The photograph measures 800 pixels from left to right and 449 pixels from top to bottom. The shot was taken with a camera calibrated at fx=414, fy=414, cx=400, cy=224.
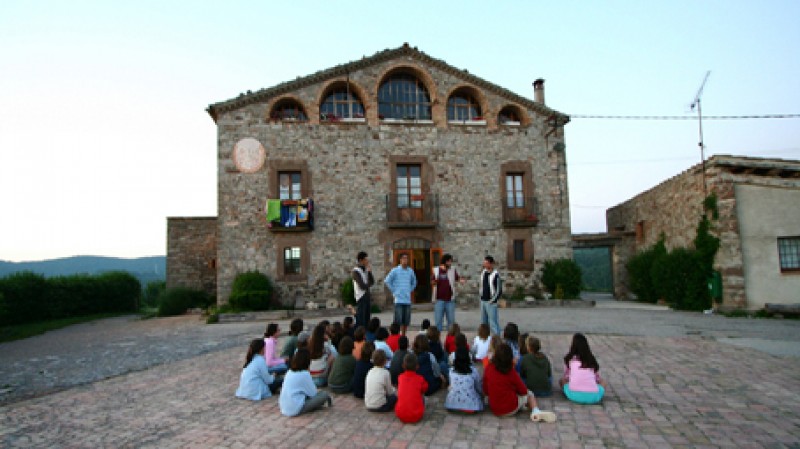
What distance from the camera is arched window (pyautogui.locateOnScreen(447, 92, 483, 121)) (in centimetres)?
1800

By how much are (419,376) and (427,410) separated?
568mm

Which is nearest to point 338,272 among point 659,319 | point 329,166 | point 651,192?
point 329,166

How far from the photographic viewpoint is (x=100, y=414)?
16.8 feet

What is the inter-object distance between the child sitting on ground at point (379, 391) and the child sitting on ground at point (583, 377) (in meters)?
2.18

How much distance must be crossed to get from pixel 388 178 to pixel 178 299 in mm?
10343

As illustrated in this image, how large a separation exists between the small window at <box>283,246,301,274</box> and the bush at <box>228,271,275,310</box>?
3.22 ft

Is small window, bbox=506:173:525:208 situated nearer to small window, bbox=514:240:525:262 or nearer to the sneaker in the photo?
small window, bbox=514:240:525:262

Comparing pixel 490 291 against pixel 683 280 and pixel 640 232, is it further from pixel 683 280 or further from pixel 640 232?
pixel 640 232

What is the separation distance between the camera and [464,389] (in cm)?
472

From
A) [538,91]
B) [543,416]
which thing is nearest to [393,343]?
[543,416]

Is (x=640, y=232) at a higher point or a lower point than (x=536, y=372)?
higher

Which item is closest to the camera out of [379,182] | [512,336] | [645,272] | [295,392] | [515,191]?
[295,392]

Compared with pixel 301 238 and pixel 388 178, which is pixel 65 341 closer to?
pixel 301 238

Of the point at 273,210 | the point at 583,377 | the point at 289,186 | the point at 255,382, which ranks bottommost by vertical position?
the point at 255,382
